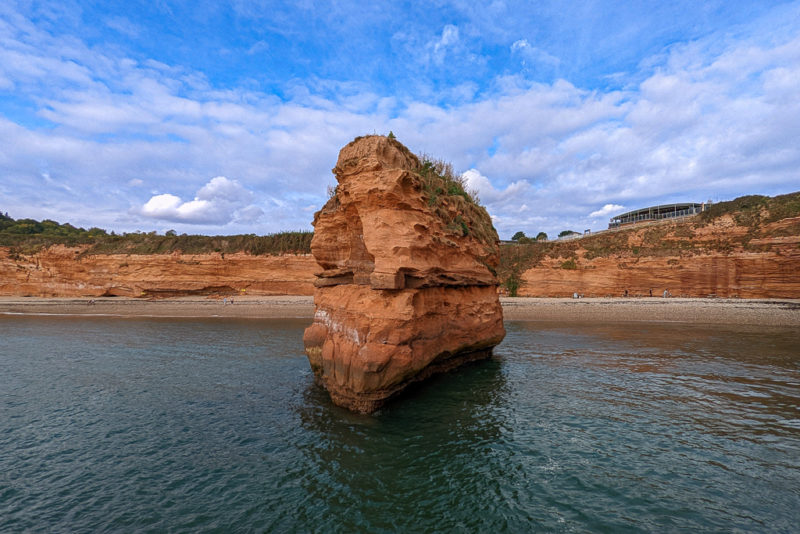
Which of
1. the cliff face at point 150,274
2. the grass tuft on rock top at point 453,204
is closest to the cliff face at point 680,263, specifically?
the grass tuft on rock top at point 453,204

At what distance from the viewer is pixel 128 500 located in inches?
209

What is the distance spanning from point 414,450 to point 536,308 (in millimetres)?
26146

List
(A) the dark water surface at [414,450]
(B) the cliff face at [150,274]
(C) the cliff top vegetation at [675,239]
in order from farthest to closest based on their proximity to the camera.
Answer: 1. (B) the cliff face at [150,274]
2. (C) the cliff top vegetation at [675,239]
3. (A) the dark water surface at [414,450]

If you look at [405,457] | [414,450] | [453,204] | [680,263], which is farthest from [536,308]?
[405,457]

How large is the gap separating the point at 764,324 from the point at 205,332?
37284 millimetres

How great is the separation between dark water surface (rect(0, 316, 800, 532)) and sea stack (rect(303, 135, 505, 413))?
3.39 feet

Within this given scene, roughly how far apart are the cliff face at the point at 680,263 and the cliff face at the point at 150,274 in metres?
27.9

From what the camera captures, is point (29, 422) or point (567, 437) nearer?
point (567, 437)

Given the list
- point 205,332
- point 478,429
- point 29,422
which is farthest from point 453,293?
point 205,332

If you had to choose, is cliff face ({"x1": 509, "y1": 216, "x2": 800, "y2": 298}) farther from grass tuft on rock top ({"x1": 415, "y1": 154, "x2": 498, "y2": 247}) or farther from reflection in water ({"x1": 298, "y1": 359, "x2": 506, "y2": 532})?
reflection in water ({"x1": 298, "y1": 359, "x2": 506, "y2": 532})

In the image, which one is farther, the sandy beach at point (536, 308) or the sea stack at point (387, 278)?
the sandy beach at point (536, 308)

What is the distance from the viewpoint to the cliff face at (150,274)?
124ft

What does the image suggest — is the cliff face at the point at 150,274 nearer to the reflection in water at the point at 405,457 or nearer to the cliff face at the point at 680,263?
the cliff face at the point at 680,263

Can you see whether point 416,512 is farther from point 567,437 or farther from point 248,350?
point 248,350
